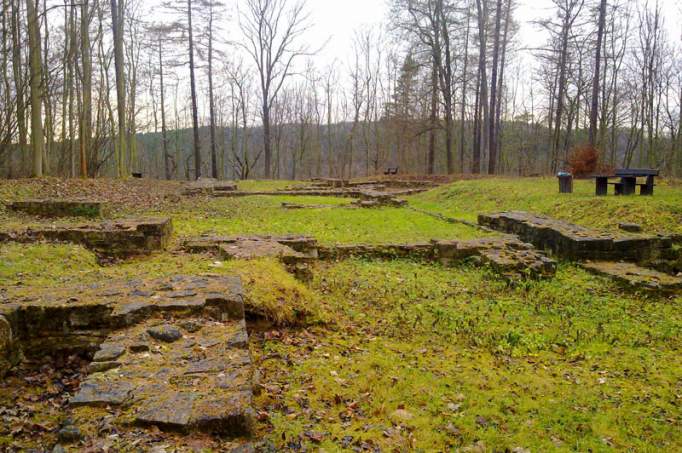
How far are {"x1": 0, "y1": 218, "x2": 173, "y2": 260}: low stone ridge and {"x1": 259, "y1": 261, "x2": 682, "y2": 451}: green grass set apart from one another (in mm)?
3259

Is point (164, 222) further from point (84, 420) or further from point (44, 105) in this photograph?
point (44, 105)

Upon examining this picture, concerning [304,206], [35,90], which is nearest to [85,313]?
[304,206]

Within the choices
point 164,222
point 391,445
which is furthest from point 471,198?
point 391,445

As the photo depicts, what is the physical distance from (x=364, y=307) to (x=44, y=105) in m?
22.1

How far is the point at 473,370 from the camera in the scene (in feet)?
14.5

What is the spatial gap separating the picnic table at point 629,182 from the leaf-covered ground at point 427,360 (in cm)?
574

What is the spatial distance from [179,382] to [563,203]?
12.5 meters

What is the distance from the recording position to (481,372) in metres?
4.37

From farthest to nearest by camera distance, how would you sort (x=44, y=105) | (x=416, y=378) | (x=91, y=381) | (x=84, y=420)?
(x=44, y=105) < (x=416, y=378) < (x=91, y=381) < (x=84, y=420)

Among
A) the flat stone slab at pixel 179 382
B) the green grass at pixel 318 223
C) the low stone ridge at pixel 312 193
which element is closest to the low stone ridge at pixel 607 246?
the green grass at pixel 318 223

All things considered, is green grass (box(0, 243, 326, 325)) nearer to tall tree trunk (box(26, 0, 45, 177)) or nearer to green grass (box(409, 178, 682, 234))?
green grass (box(409, 178, 682, 234))

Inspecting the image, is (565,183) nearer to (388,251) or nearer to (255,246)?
(388,251)

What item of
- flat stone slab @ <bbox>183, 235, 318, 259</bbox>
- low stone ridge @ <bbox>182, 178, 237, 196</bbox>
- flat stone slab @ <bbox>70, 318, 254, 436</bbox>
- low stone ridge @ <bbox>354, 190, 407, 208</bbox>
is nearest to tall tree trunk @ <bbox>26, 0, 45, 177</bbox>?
low stone ridge @ <bbox>182, 178, 237, 196</bbox>

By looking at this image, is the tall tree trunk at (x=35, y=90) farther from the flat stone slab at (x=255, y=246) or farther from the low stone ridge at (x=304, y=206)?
the flat stone slab at (x=255, y=246)
